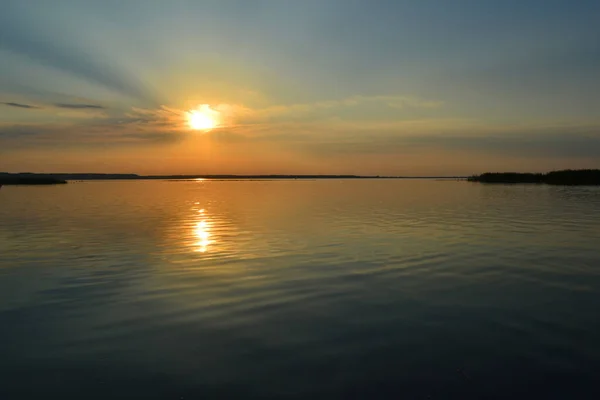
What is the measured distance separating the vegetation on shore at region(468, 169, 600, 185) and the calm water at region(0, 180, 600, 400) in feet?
339

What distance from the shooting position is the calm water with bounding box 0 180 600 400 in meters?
8.04

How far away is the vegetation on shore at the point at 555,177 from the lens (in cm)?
10856

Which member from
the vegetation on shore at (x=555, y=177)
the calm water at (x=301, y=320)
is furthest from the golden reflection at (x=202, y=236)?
the vegetation on shore at (x=555, y=177)

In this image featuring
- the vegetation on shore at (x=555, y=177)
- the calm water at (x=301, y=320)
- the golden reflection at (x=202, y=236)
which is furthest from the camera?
the vegetation on shore at (x=555, y=177)

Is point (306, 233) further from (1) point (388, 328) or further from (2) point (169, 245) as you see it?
(1) point (388, 328)

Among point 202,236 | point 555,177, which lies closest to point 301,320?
point 202,236

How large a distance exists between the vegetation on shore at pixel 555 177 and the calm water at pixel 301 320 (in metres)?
103

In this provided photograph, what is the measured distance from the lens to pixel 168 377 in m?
8.28

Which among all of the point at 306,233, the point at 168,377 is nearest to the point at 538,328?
the point at 168,377

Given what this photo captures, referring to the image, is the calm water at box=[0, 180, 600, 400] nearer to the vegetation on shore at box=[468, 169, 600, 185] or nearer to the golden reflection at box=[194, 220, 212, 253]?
the golden reflection at box=[194, 220, 212, 253]

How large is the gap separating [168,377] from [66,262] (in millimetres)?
13888

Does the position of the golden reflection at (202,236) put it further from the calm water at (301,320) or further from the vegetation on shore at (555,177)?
the vegetation on shore at (555,177)

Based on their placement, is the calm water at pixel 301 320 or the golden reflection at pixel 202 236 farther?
the golden reflection at pixel 202 236

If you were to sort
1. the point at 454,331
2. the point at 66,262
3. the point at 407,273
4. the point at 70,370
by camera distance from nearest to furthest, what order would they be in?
the point at 70,370, the point at 454,331, the point at 407,273, the point at 66,262
